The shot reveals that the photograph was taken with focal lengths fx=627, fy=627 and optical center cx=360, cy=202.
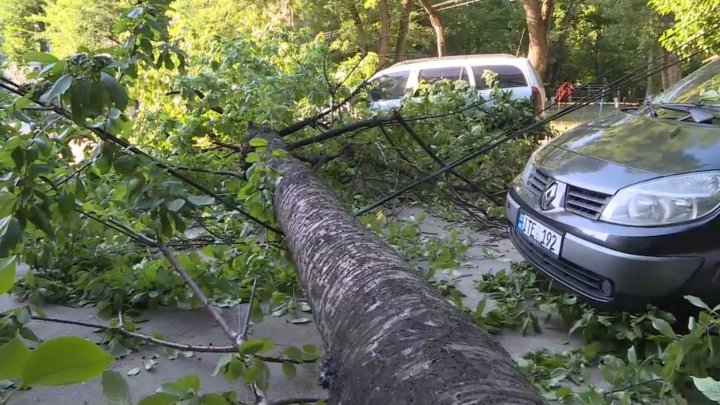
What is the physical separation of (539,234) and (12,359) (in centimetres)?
309

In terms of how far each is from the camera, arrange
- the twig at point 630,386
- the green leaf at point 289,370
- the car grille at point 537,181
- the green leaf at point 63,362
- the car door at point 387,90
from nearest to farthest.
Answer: the green leaf at point 63,362 → the twig at point 630,386 → the green leaf at point 289,370 → the car grille at point 537,181 → the car door at point 387,90

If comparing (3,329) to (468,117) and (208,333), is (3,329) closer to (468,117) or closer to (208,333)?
(208,333)

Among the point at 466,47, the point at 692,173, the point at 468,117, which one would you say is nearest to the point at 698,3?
the point at 468,117

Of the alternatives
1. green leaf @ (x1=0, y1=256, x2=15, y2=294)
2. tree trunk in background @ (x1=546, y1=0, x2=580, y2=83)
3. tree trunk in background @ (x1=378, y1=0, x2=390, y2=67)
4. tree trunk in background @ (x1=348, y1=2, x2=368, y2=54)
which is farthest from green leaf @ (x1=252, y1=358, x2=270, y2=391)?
tree trunk in background @ (x1=546, y1=0, x2=580, y2=83)

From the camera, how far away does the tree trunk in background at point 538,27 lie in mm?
16734

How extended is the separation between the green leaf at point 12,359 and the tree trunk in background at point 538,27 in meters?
17.3

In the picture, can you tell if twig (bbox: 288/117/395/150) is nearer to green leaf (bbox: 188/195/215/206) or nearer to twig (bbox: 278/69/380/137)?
twig (bbox: 278/69/380/137)

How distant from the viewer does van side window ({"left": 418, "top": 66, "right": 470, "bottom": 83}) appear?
12047 millimetres

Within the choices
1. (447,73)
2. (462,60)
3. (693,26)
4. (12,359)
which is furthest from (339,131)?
(693,26)

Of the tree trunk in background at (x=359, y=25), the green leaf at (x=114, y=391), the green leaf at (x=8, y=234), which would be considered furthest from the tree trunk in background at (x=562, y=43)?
the green leaf at (x=114, y=391)

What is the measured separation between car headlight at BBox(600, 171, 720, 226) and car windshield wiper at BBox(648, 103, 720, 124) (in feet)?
2.36

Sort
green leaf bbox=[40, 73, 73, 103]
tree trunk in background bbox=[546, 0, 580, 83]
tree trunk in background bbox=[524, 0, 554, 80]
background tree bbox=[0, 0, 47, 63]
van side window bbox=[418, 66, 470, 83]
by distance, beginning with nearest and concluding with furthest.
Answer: green leaf bbox=[40, 73, 73, 103] → van side window bbox=[418, 66, 470, 83] → tree trunk in background bbox=[524, 0, 554, 80] → tree trunk in background bbox=[546, 0, 580, 83] → background tree bbox=[0, 0, 47, 63]

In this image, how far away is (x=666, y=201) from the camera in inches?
111

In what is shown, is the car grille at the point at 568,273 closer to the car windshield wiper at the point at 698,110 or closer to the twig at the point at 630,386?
the twig at the point at 630,386
